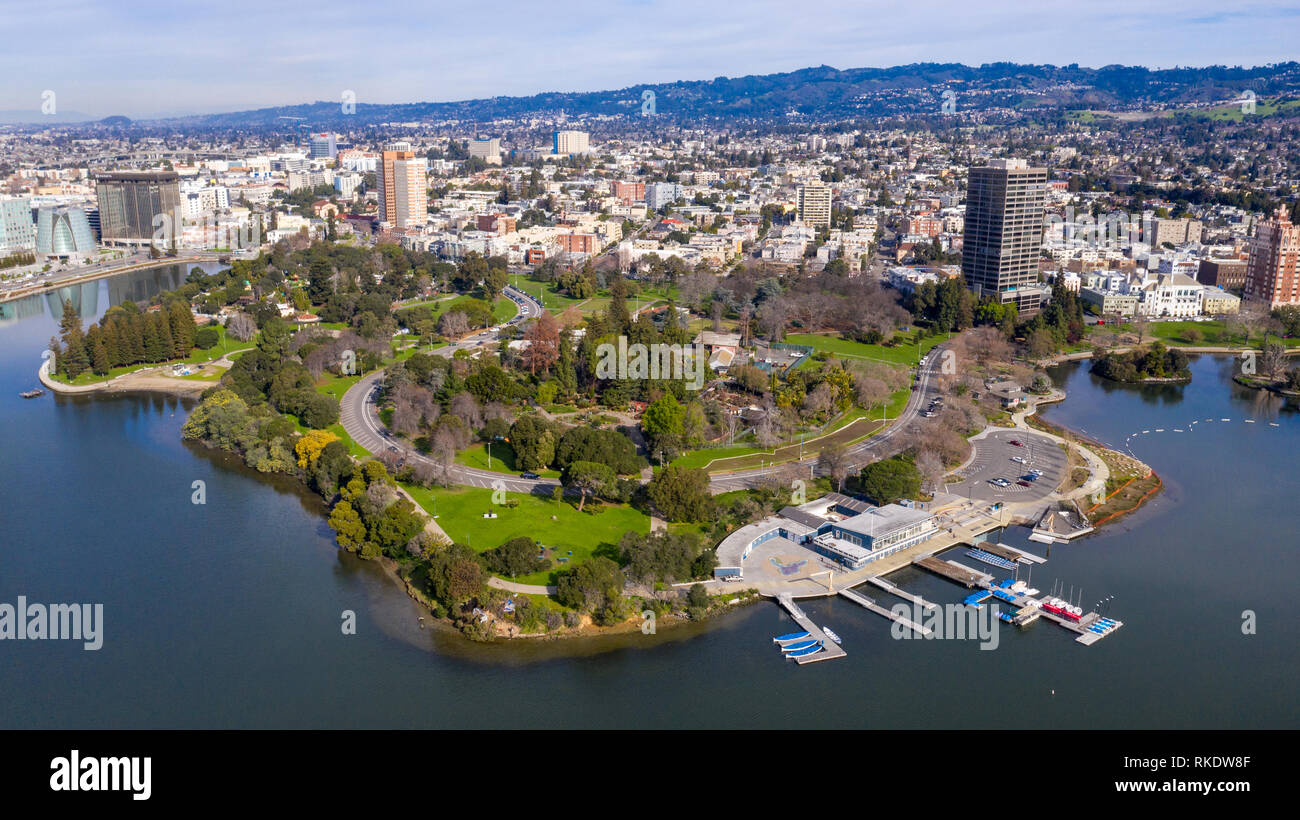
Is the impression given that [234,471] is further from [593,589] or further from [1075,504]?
[1075,504]

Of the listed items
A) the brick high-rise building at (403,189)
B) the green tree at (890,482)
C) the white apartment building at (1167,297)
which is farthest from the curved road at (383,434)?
the brick high-rise building at (403,189)

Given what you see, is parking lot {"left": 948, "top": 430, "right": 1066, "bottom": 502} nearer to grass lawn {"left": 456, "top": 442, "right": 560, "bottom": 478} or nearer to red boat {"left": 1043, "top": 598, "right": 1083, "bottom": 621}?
red boat {"left": 1043, "top": 598, "right": 1083, "bottom": 621}

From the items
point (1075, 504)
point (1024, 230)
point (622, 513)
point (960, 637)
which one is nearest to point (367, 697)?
point (622, 513)

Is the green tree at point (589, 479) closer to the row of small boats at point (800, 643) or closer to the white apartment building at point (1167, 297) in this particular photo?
the row of small boats at point (800, 643)

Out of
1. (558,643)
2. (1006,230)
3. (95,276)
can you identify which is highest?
(1006,230)

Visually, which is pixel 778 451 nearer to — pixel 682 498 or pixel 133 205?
pixel 682 498

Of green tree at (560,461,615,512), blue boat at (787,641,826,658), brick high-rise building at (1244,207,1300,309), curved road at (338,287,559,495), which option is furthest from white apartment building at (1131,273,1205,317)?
blue boat at (787,641,826,658)

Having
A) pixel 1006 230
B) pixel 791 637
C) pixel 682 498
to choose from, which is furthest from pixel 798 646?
pixel 1006 230
